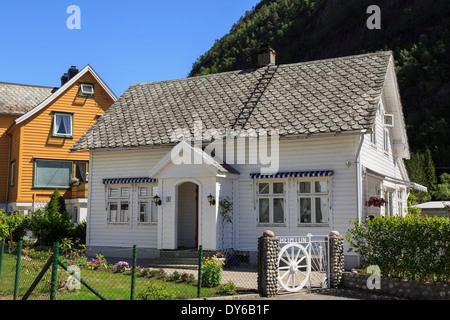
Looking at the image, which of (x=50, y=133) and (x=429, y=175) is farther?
(x=429, y=175)

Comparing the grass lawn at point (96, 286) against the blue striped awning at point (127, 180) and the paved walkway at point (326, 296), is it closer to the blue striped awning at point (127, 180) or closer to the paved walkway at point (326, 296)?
the paved walkway at point (326, 296)

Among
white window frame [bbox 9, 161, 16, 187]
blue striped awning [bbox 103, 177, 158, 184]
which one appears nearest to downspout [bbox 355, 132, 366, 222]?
blue striped awning [bbox 103, 177, 158, 184]

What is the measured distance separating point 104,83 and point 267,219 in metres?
18.0

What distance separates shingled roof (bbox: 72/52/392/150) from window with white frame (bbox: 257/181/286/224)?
2.09 meters

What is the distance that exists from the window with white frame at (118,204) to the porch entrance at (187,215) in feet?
7.44

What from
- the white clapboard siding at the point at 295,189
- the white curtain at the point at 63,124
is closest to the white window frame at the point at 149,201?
the white clapboard siding at the point at 295,189

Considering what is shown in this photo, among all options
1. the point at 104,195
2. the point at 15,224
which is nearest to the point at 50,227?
the point at 15,224

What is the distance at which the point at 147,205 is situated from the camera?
65.8 ft

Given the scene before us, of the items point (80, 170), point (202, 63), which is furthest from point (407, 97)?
point (80, 170)

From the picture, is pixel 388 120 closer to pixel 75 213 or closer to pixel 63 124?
pixel 75 213

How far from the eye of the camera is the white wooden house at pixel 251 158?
16953 millimetres

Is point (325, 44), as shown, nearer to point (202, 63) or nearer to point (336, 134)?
point (202, 63)

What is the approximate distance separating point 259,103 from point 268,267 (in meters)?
9.61

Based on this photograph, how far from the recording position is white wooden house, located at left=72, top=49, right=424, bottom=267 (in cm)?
1695
